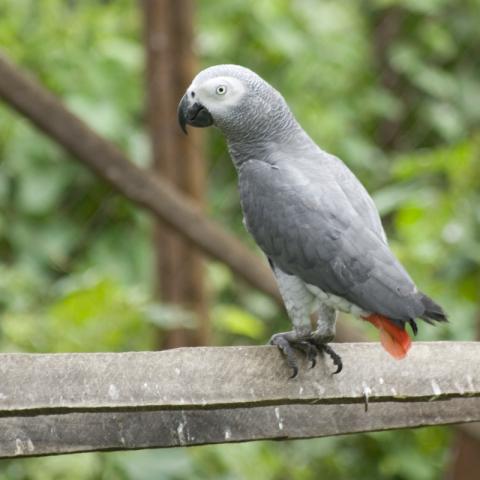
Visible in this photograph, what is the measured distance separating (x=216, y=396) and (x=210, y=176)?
6.58ft

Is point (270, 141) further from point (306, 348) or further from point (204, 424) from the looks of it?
point (204, 424)

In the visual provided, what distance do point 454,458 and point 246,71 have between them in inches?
42.0

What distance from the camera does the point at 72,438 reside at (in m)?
1.10

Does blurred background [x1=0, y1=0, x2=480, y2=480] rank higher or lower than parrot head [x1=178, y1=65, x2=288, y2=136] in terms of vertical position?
higher

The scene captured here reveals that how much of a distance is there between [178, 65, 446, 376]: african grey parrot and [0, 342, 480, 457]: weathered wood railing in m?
0.05

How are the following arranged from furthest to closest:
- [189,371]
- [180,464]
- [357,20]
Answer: [357,20] < [180,464] < [189,371]

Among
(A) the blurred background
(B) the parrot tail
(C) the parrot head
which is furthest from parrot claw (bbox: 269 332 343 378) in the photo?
(A) the blurred background

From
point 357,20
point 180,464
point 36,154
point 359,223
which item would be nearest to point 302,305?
point 359,223

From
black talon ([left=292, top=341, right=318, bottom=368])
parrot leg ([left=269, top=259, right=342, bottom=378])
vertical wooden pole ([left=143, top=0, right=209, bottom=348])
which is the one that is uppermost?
vertical wooden pole ([left=143, top=0, right=209, bottom=348])

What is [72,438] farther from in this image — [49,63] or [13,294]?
[49,63]

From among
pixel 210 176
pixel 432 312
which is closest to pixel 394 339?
pixel 432 312

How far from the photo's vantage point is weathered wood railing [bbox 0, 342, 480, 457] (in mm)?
1031

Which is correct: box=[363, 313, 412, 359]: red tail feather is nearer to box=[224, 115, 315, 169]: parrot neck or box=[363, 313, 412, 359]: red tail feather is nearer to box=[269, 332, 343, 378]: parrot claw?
box=[269, 332, 343, 378]: parrot claw

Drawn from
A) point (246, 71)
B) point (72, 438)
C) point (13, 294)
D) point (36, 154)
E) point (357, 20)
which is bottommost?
point (72, 438)
